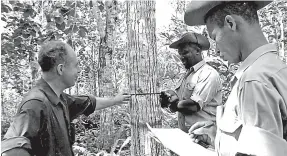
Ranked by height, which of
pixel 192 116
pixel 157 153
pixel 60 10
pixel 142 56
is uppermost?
pixel 60 10

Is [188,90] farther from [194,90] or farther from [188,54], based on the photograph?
[188,54]

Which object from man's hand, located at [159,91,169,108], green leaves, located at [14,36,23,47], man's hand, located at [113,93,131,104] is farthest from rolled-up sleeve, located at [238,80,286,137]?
green leaves, located at [14,36,23,47]

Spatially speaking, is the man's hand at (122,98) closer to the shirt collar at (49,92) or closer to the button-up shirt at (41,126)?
the button-up shirt at (41,126)

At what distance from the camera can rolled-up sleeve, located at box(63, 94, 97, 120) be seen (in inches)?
126

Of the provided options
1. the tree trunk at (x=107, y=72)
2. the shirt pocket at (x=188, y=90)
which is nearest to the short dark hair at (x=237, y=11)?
the shirt pocket at (x=188, y=90)

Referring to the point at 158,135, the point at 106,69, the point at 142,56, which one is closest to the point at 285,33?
the point at 106,69

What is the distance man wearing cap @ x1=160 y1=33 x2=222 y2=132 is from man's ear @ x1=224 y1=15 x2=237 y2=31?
74.0 inches

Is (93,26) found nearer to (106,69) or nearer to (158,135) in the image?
(106,69)

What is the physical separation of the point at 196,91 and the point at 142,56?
78 centimetres

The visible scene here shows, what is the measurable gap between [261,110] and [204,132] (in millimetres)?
721

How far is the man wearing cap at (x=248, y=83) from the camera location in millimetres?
1304

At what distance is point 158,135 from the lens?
2.25 m

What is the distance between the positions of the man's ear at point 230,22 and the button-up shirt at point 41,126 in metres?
1.63

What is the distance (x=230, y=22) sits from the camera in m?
1.56
